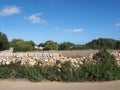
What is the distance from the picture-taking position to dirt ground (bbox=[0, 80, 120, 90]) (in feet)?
34.8

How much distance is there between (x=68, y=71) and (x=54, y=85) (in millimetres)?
1231

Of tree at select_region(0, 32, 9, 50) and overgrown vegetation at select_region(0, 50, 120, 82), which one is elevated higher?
tree at select_region(0, 32, 9, 50)

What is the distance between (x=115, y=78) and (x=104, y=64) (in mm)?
834

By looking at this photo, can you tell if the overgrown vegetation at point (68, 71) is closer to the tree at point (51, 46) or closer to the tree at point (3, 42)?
the tree at point (3, 42)

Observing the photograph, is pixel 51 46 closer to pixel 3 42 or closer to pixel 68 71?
pixel 3 42

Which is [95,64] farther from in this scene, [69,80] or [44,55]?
[44,55]

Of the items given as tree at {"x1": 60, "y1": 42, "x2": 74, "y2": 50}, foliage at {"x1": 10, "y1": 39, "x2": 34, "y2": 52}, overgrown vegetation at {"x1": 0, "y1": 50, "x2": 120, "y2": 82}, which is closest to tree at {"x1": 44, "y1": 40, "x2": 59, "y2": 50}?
tree at {"x1": 60, "y1": 42, "x2": 74, "y2": 50}

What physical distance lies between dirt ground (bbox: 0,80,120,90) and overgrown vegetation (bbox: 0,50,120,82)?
1.32 ft

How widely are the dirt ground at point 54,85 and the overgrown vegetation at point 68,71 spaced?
15.9 inches

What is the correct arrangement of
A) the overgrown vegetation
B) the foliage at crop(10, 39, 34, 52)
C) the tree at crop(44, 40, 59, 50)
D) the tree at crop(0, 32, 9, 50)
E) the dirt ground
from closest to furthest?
1. the dirt ground
2. the overgrown vegetation
3. the foliage at crop(10, 39, 34, 52)
4. the tree at crop(0, 32, 9, 50)
5. the tree at crop(44, 40, 59, 50)

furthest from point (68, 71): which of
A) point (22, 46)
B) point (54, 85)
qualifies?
point (22, 46)

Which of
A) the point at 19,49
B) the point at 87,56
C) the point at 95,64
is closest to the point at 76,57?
the point at 87,56

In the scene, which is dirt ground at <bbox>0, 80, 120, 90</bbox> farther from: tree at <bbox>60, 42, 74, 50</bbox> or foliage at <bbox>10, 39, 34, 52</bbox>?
tree at <bbox>60, 42, 74, 50</bbox>

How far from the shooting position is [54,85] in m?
11.3
